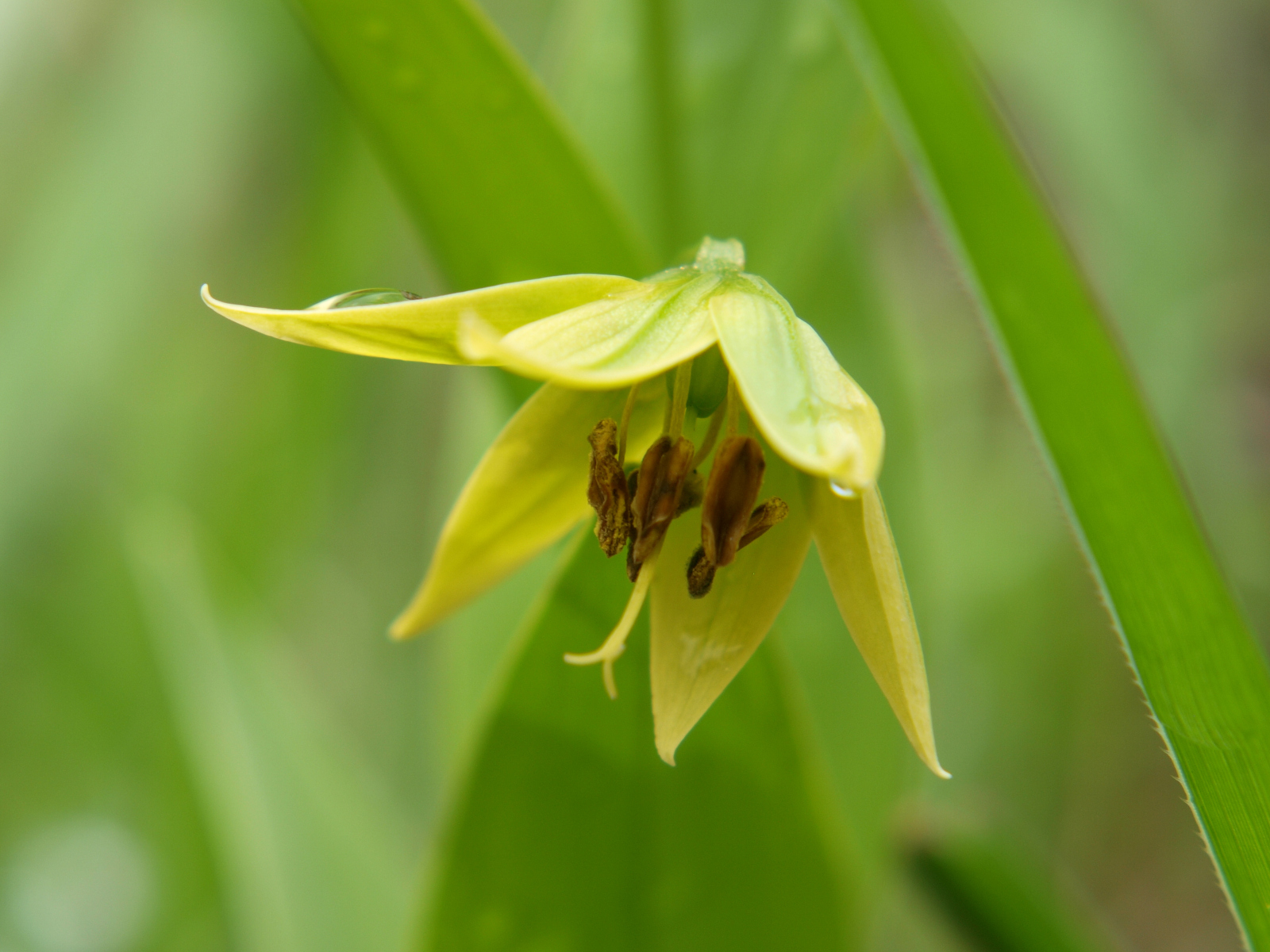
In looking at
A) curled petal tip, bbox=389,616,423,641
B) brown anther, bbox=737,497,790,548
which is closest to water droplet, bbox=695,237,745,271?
brown anther, bbox=737,497,790,548

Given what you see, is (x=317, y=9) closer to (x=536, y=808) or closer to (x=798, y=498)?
(x=798, y=498)

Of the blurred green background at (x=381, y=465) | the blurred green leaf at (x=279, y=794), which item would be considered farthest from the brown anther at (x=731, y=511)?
the blurred green leaf at (x=279, y=794)

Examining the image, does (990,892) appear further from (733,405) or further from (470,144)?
(470,144)

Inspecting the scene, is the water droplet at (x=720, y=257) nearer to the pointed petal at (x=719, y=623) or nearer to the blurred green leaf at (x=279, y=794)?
the pointed petal at (x=719, y=623)

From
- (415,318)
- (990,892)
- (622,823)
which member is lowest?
(990,892)

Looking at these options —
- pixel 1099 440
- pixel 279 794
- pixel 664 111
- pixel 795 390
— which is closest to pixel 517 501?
pixel 795 390

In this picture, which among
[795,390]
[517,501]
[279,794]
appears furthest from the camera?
[279,794]
